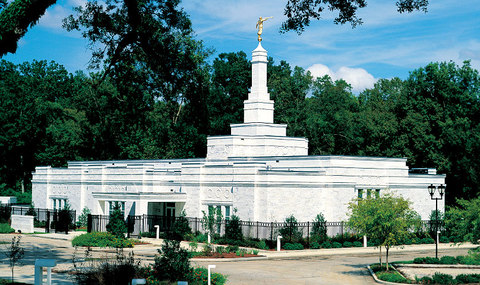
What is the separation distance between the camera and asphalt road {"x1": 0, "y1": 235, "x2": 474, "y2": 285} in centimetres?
2687

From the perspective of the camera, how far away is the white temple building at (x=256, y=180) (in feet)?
145

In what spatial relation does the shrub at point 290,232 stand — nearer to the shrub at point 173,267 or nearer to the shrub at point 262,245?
the shrub at point 262,245

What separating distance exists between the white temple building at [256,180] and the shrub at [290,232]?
1.06 metres

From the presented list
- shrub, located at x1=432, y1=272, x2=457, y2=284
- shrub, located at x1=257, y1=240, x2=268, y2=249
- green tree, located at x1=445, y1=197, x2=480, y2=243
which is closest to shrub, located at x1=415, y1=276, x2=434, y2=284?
shrub, located at x1=432, y1=272, x2=457, y2=284

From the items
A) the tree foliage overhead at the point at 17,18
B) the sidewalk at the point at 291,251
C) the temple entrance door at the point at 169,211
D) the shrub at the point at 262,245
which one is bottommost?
the sidewalk at the point at 291,251

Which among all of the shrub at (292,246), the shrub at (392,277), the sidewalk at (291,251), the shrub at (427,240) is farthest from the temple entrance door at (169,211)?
the shrub at (392,277)

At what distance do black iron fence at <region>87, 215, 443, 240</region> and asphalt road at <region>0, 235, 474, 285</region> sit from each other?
4.16 metres

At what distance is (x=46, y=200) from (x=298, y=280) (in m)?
37.7

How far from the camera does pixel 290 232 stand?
4247cm

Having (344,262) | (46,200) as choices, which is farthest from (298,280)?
(46,200)

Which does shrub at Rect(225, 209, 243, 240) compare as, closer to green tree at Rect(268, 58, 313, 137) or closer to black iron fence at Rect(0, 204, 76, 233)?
black iron fence at Rect(0, 204, 76, 233)

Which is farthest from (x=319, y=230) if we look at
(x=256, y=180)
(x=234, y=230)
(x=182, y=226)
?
(x=182, y=226)

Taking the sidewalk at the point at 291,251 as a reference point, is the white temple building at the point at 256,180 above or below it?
above

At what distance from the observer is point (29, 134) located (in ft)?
262
